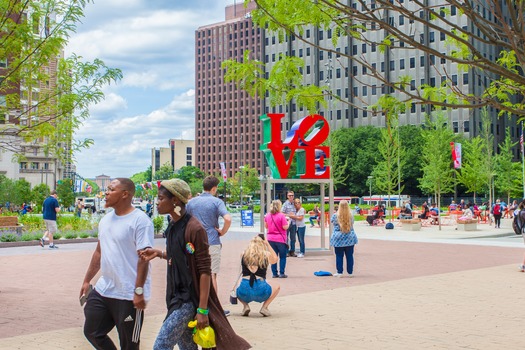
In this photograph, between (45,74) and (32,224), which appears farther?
(32,224)

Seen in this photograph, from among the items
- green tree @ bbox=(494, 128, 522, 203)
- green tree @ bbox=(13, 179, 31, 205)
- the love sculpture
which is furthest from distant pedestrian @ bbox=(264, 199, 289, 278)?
green tree @ bbox=(13, 179, 31, 205)

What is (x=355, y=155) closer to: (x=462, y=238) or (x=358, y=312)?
(x=462, y=238)

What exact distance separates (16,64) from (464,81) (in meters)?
80.9

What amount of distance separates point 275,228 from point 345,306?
4123 millimetres

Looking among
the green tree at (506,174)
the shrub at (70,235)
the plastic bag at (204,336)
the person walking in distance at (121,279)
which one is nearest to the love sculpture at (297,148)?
the shrub at (70,235)

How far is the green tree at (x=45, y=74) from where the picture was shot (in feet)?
37.9

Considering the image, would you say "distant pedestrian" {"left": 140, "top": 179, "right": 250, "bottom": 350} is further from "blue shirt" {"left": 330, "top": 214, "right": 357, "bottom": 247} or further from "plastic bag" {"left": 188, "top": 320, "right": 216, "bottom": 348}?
"blue shirt" {"left": 330, "top": 214, "right": 357, "bottom": 247}

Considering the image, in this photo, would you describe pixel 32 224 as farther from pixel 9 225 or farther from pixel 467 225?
pixel 467 225

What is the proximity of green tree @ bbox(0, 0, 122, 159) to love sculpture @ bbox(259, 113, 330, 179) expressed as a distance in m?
9.46

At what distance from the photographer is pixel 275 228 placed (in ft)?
47.8

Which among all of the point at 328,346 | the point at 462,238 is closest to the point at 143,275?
the point at 328,346

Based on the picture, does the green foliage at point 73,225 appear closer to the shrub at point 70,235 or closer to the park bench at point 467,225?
the shrub at point 70,235

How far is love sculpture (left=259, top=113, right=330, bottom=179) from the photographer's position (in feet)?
69.6

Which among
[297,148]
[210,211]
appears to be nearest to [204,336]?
[210,211]
